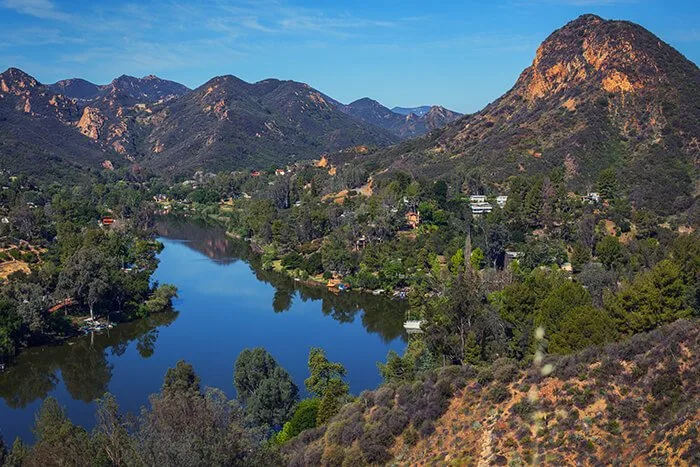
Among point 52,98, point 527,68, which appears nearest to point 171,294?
point 527,68

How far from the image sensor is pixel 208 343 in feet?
139

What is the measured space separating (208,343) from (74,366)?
26.7 feet

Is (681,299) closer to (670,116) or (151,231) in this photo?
(670,116)

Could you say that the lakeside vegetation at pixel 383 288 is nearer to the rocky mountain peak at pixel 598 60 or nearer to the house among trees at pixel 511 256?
the house among trees at pixel 511 256

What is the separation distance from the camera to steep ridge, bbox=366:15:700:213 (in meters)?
70.8

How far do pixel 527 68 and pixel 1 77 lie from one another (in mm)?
152636

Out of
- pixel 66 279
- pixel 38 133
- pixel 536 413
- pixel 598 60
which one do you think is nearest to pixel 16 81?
pixel 38 133

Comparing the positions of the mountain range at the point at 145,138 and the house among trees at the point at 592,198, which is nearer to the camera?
the house among trees at the point at 592,198

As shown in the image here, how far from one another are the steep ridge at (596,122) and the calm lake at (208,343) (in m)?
32.5

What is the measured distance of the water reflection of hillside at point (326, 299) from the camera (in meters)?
47.9

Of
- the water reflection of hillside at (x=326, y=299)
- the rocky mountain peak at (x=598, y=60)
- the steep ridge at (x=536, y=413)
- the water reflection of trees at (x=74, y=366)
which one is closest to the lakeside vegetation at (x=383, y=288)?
the steep ridge at (x=536, y=413)

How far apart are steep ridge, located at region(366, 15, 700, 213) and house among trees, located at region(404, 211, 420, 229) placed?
1257 cm

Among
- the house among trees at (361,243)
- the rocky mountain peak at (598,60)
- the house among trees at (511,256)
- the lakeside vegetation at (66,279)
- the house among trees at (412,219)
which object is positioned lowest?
the lakeside vegetation at (66,279)

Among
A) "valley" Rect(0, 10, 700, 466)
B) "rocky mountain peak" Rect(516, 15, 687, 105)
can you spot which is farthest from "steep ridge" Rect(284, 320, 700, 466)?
"rocky mountain peak" Rect(516, 15, 687, 105)
